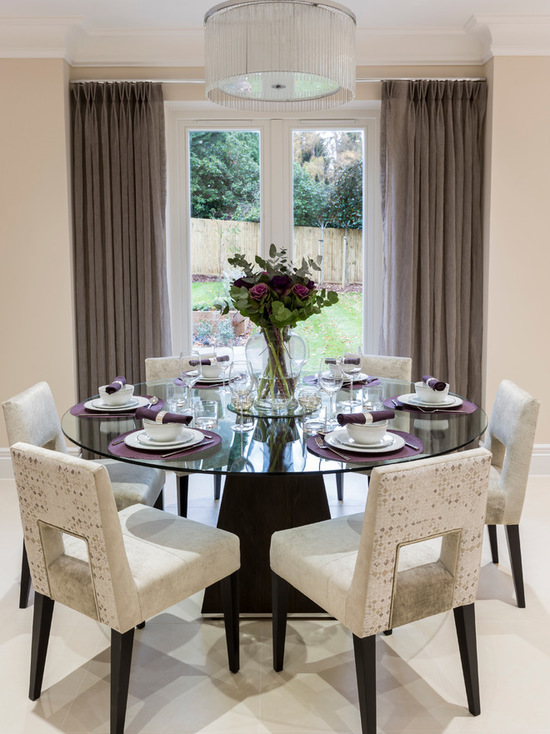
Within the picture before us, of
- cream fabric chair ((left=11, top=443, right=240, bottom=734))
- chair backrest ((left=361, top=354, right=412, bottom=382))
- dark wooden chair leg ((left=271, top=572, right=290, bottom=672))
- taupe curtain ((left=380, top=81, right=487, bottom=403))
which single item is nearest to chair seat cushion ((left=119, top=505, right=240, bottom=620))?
cream fabric chair ((left=11, top=443, right=240, bottom=734))

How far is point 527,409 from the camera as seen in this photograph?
258cm

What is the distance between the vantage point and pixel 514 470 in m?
2.62

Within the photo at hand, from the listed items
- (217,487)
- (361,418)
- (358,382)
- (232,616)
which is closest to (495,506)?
(361,418)

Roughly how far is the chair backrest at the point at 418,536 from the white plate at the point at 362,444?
363mm

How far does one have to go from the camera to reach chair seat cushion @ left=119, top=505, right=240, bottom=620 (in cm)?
199

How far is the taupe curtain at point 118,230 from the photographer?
4.31 meters

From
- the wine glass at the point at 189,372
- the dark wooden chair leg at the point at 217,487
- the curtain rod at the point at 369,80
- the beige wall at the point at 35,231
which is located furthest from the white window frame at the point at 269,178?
the wine glass at the point at 189,372

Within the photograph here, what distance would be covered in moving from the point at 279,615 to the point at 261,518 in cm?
46

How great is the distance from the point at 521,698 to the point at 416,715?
14.1 inches

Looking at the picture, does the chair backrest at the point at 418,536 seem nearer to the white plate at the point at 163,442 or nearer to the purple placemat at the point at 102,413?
the white plate at the point at 163,442

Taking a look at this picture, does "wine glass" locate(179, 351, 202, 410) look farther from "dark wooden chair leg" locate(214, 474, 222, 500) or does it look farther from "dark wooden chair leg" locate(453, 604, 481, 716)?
"dark wooden chair leg" locate(453, 604, 481, 716)

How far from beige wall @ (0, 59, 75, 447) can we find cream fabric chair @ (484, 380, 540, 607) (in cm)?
275

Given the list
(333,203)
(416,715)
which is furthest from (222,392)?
(333,203)

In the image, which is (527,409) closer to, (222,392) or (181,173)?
(222,392)
